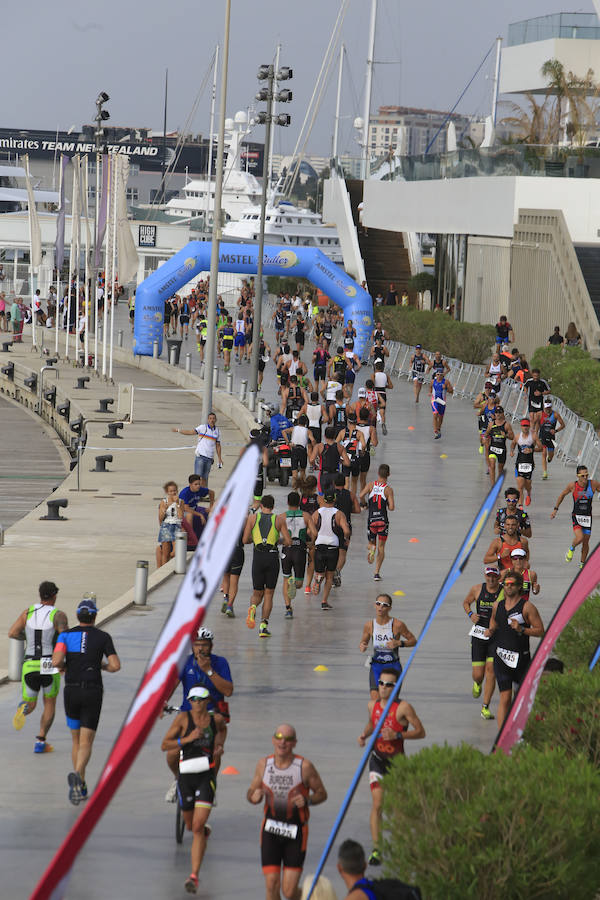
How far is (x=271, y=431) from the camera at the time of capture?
2533 cm

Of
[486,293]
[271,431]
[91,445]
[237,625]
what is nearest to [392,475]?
[271,431]

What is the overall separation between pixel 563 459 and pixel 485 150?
1936cm

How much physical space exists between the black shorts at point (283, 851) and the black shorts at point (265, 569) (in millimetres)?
6684

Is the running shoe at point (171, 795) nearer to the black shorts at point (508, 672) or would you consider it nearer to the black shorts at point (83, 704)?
the black shorts at point (83, 704)

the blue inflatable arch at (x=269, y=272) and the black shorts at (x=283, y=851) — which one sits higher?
the blue inflatable arch at (x=269, y=272)

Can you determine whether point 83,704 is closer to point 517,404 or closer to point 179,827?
point 179,827

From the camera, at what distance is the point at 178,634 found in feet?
16.4

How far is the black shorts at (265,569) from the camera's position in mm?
15008

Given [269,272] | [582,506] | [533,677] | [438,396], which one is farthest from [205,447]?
[269,272]

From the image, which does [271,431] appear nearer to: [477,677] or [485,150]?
[477,677]

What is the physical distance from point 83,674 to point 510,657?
3.52 m

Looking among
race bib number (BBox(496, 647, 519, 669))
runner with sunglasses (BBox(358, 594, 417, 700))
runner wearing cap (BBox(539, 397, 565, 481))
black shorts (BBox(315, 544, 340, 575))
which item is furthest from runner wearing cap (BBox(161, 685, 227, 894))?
runner wearing cap (BBox(539, 397, 565, 481))

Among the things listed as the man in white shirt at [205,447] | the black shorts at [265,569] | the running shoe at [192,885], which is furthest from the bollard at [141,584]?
the man in white shirt at [205,447]

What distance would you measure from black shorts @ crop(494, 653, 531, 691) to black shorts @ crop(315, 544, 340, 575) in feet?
15.3
